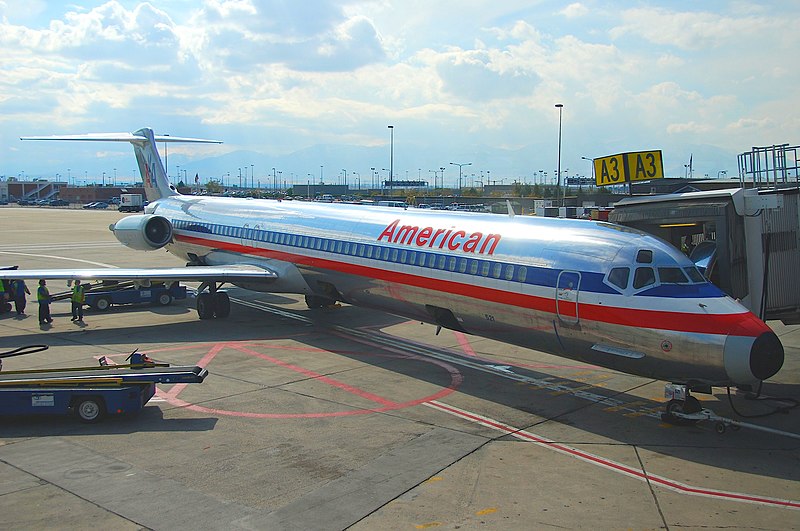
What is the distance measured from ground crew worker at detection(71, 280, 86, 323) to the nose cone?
66.5ft

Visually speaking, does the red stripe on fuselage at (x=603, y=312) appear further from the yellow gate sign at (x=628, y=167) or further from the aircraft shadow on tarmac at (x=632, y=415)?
the yellow gate sign at (x=628, y=167)

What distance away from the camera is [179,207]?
31844 millimetres

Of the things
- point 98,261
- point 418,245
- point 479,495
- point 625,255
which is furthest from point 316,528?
point 98,261

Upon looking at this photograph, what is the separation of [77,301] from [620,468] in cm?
1947

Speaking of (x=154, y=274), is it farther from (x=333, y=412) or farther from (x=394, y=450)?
(x=394, y=450)

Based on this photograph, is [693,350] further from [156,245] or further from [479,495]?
[156,245]

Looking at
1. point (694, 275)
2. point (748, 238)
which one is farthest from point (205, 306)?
point (748, 238)

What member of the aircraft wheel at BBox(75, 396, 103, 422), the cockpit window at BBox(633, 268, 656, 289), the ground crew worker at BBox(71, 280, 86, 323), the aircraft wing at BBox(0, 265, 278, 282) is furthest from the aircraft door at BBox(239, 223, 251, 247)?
the cockpit window at BBox(633, 268, 656, 289)

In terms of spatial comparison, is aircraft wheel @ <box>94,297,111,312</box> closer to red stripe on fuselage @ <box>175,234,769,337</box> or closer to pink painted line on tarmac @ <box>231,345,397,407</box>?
pink painted line on tarmac @ <box>231,345,397,407</box>

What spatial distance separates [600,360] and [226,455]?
733 centimetres

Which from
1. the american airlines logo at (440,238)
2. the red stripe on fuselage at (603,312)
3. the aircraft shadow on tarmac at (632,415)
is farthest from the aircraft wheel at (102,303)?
the american airlines logo at (440,238)

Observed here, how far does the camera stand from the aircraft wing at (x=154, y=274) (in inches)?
886

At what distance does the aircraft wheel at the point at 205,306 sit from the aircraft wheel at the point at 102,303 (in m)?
4.40

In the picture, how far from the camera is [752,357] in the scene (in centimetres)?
1212
